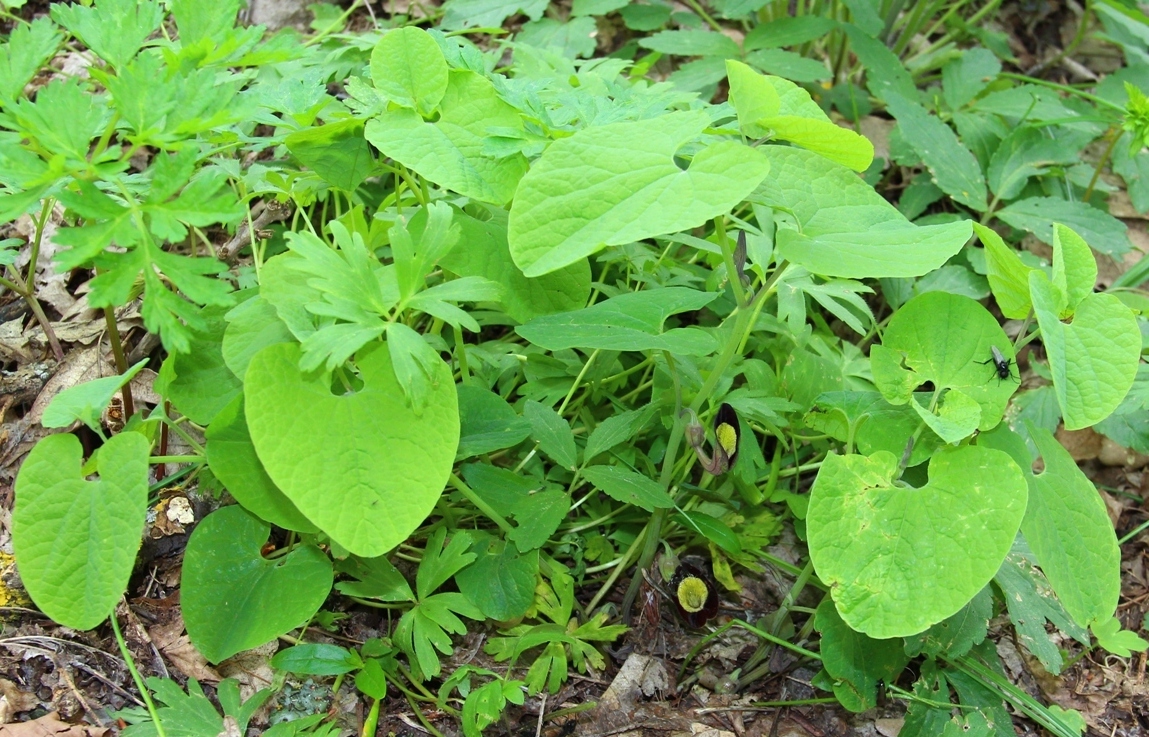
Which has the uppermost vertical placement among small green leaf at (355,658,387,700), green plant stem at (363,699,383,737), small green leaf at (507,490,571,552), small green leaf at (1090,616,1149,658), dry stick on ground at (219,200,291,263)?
dry stick on ground at (219,200,291,263)

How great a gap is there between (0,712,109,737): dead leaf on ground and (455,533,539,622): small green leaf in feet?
2.13

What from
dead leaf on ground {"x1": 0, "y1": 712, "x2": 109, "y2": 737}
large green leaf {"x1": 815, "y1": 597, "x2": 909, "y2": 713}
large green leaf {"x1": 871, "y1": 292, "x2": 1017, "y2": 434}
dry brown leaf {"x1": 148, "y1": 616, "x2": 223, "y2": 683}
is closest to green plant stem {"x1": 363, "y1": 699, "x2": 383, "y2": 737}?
dry brown leaf {"x1": 148, "y1": 616, "x2": 223, "y2": 683}

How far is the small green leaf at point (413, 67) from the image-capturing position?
4.80ft

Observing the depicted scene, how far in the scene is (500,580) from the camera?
63.4 inches

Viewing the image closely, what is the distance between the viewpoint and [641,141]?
48.4 inches

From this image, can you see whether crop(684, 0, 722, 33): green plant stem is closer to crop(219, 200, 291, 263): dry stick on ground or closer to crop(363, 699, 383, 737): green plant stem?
crop(219, 200, 291, 263): dry stick on ground

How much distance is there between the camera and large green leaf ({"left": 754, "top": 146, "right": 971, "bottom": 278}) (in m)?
1.21

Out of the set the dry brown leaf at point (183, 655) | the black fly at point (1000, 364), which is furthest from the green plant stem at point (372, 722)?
the black fly at point (1000, 364)

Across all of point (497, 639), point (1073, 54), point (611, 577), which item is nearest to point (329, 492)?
point (497, 639)

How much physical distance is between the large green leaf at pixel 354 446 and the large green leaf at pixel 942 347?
0.75 m

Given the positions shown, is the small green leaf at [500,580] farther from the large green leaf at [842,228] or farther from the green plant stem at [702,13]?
the green plant stem at [702,13]

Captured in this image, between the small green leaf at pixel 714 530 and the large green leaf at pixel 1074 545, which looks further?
the small green leaf at pixel 714 530

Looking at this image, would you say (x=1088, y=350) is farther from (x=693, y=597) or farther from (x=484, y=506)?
(x=484, y=506)

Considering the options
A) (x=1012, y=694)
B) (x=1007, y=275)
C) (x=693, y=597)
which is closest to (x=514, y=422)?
(x=693, y=597)
